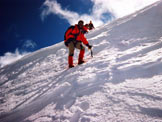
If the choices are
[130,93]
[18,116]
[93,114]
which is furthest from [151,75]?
[18,116]

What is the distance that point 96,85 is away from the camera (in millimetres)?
2766

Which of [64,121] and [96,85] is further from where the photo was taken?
[96,85]

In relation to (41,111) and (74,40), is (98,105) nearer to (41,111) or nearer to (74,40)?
(41,111)

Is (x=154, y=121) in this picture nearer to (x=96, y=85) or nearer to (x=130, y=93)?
(x=130, y=93)

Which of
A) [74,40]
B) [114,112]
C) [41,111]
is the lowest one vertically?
[114,112]

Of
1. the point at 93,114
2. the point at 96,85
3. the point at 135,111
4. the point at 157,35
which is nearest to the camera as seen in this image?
the point at 135,111

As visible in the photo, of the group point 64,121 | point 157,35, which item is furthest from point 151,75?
point 157,35

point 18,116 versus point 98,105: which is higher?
point 18,116

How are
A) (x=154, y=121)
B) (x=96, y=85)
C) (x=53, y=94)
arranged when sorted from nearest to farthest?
(x=154, y=121), (x=96, y=85), (x=53, y=94)

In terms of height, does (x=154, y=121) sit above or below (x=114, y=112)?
below

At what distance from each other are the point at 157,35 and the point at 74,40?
350 cm

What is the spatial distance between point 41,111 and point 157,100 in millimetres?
2097

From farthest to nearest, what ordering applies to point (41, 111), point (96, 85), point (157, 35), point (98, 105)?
point (157, 35), point (96, 85), point (41, 111), point (98, 105)

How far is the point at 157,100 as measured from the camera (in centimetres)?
182
